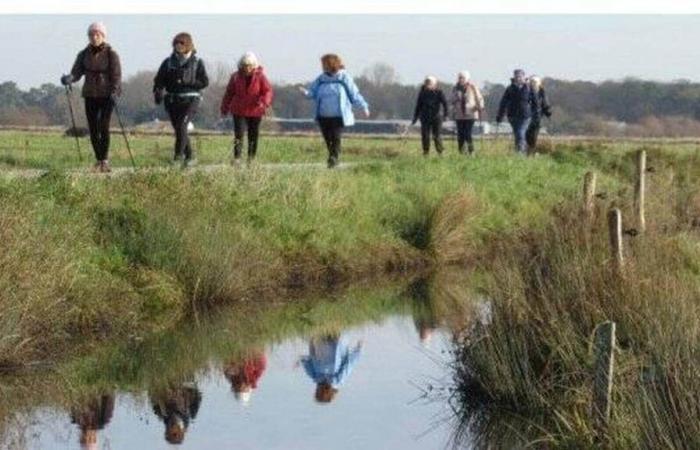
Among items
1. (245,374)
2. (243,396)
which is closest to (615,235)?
(243,396)

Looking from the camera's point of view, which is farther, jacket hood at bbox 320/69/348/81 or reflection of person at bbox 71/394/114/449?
jacket hood at bbox 320/69/348/81

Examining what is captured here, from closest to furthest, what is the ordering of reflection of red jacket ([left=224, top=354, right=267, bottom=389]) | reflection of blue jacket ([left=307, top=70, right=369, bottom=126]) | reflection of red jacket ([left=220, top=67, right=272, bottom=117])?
1. reflection of red jacket ([left=224, top=354, right=267, bottom=389])
2. reflection of red jacket ([left=220, top=67, right=272, bottom=117])
3. reflection of blue jacket ([left=307, top=70, right=369, bottom=126])

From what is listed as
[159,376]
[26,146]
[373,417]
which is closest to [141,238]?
[159,376]

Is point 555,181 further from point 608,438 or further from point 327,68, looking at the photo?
point 608,438

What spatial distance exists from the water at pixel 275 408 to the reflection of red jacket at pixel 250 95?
7924mm

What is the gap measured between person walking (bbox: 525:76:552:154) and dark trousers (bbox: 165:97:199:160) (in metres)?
12.0

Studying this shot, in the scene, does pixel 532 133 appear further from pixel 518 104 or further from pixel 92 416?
pixel 92 416

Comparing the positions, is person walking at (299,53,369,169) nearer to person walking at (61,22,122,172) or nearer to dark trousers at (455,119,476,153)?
person walking at (61,22,122,172)

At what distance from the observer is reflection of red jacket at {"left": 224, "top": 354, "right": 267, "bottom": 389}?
60.4 feet

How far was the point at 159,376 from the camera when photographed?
18281mm

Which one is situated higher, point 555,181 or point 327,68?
point 327,68

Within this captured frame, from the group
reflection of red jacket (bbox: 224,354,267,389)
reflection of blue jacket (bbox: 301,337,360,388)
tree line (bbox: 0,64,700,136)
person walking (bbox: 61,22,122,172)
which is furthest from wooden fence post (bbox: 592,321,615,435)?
tree line (bbox: 0,64,700,136)

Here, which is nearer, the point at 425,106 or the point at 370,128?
the point at 425,106

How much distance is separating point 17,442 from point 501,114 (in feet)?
75.8
